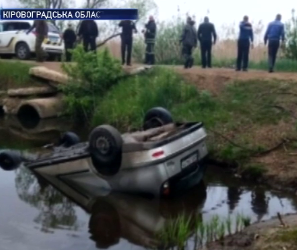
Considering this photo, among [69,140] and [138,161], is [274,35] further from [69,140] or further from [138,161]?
[138,161]

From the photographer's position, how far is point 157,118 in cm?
1175

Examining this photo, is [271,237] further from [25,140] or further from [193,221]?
[25,140]

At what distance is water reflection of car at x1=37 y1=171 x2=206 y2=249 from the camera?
8.74 metres

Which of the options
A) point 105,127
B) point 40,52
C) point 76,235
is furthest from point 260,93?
point 40,52

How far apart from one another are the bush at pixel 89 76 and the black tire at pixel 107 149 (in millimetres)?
7470

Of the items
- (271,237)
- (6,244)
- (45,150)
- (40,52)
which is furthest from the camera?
(40,52)

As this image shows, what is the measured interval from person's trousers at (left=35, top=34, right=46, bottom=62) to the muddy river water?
10.6m

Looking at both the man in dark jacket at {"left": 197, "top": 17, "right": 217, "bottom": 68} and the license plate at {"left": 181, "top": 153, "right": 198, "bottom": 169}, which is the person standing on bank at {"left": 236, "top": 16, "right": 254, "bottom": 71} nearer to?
the man in dark jacket at {"left": 197, "top": 17, "right": 217, "bottom": 68}

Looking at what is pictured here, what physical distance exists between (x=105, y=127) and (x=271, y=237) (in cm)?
364

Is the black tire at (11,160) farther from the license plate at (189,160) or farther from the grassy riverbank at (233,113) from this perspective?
the grassy riverbank at (233,113)

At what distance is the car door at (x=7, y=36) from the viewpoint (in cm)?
2467

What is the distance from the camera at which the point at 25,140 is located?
15.8 metres

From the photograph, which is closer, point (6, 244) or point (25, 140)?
point (6, 244)

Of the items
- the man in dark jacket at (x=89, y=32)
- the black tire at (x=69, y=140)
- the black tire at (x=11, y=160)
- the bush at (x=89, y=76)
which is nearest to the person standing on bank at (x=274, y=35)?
the bush at (x=89, y=76)
